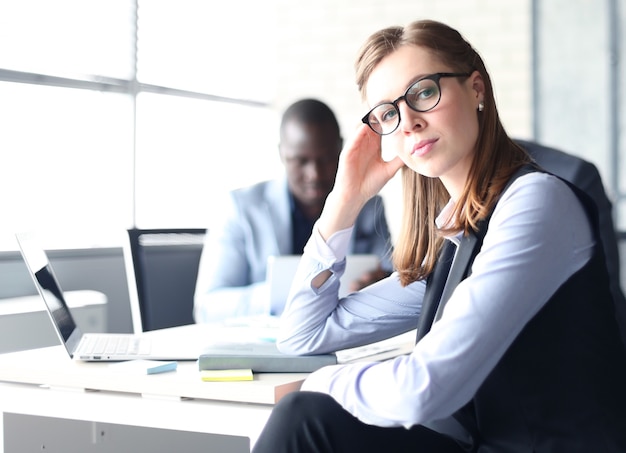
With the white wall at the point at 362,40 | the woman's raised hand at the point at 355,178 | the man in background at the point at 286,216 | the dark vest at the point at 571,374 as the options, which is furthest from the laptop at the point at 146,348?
the white wall at the point at 362,40

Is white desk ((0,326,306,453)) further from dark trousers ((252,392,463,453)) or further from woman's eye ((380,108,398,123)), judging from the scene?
woman's eye ((380,108,398,123))

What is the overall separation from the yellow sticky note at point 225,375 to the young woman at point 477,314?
149 mm

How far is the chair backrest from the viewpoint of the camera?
278 cm

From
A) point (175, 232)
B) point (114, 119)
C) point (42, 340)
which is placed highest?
point (114, 119)

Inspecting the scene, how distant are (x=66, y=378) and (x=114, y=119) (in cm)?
282

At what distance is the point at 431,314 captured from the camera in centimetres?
166

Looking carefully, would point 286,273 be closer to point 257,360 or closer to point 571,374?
point 257,360

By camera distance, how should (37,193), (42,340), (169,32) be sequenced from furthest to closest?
1. (169,32)
2. (37,193)
3. (42,340)

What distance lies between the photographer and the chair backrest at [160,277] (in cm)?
278

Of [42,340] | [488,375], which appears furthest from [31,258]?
[42,340]

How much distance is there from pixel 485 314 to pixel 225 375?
0.54 m

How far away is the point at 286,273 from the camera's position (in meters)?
2.44

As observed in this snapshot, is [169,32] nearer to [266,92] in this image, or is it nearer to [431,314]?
[266,92]

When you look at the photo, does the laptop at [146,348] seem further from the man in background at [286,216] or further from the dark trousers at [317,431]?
the man in background at [286,216]
